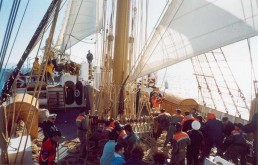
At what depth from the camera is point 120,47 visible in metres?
8.56

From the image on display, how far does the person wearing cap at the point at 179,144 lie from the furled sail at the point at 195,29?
5.49 feet

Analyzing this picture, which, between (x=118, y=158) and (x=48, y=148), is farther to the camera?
(x=48, y=148)

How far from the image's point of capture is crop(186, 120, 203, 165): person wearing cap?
6516 millimetres

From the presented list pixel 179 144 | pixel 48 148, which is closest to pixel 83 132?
pixel 48 148

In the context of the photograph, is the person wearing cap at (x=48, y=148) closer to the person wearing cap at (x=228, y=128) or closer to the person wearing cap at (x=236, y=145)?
the person wearing cap at (x=236, y=145)

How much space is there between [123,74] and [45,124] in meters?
2.77

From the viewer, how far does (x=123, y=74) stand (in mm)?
8703

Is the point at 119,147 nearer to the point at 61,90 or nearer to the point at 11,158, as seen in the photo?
the point at 11,158

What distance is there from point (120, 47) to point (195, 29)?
2.70 m

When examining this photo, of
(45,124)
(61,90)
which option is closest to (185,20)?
(45,124)

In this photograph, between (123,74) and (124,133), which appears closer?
(124,133)

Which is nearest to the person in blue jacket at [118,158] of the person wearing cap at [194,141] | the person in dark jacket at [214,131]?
the person wearing cap at [194,141]

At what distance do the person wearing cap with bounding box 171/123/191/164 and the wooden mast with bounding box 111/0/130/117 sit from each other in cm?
257

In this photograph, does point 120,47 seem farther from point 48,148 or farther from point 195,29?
point 48,148
